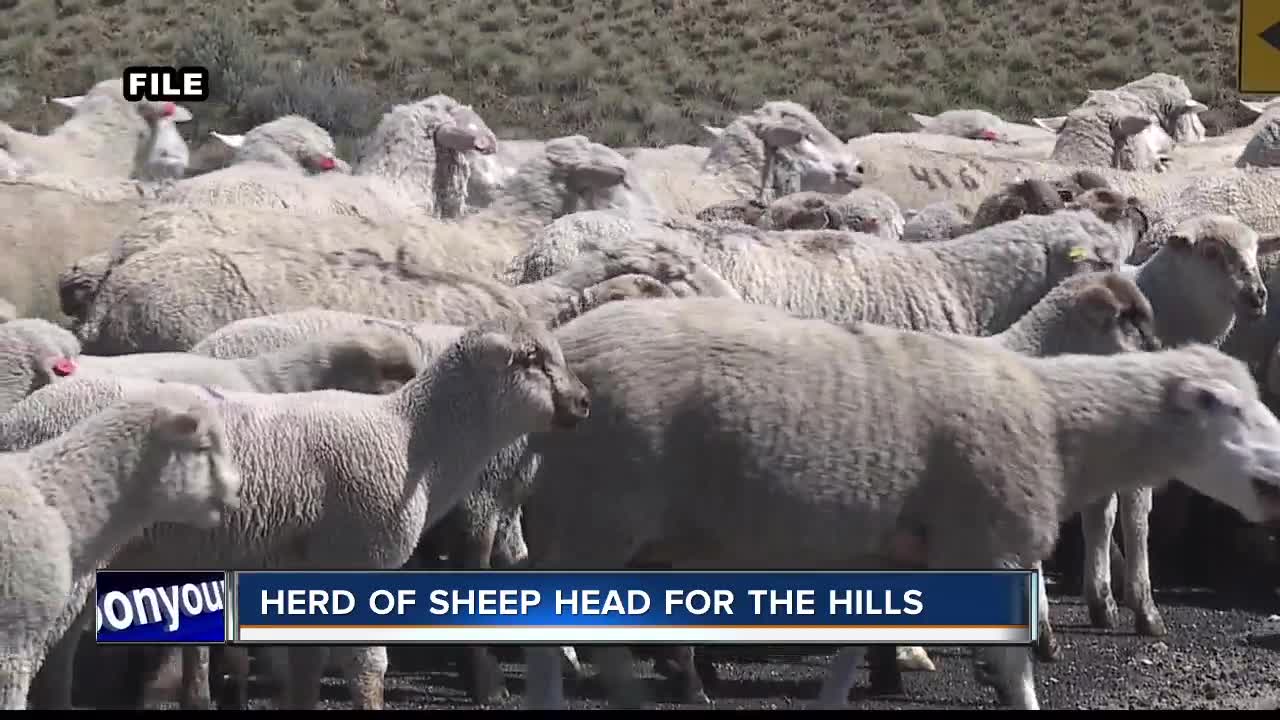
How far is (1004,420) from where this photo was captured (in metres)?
7.19

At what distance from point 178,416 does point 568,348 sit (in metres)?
1.55

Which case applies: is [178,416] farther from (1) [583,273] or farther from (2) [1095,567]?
(2) [1095,567]

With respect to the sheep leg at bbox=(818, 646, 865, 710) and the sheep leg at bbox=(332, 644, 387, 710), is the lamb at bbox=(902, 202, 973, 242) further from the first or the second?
the sheep leg at bbox=(332, 644, 387, 710)

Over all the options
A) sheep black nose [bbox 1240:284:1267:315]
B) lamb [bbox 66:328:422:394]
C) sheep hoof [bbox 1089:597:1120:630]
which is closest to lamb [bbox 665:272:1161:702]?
sheep hoof [bbox 1089:597:1120:630]

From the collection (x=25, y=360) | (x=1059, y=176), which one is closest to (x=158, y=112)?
(x=1059, y=176)

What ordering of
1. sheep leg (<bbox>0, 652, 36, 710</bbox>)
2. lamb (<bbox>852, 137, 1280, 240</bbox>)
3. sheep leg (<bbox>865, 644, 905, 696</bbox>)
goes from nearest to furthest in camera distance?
1. sheep leg (<bbox>0, 652, 36, 710</bbox>)
2. sheep leg (<bbox>865, 644, 905, 696</bbox>)
3. lamb (<bbox>852, 137, 1280, 240</bbox>)

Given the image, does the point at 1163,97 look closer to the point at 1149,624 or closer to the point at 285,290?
the point at 1149,624

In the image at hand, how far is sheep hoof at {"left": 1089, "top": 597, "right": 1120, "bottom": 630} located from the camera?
935 cm

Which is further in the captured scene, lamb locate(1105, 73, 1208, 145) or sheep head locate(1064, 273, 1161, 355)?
lamb locate(1105, 73, 1208, 145)

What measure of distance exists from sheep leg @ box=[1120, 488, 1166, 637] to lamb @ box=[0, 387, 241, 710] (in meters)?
4.45

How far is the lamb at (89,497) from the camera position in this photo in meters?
6.04

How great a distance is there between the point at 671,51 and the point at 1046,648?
25608 millimetres

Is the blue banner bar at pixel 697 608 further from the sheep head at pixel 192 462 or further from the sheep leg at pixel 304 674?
the sheep head at pixel 192 462
